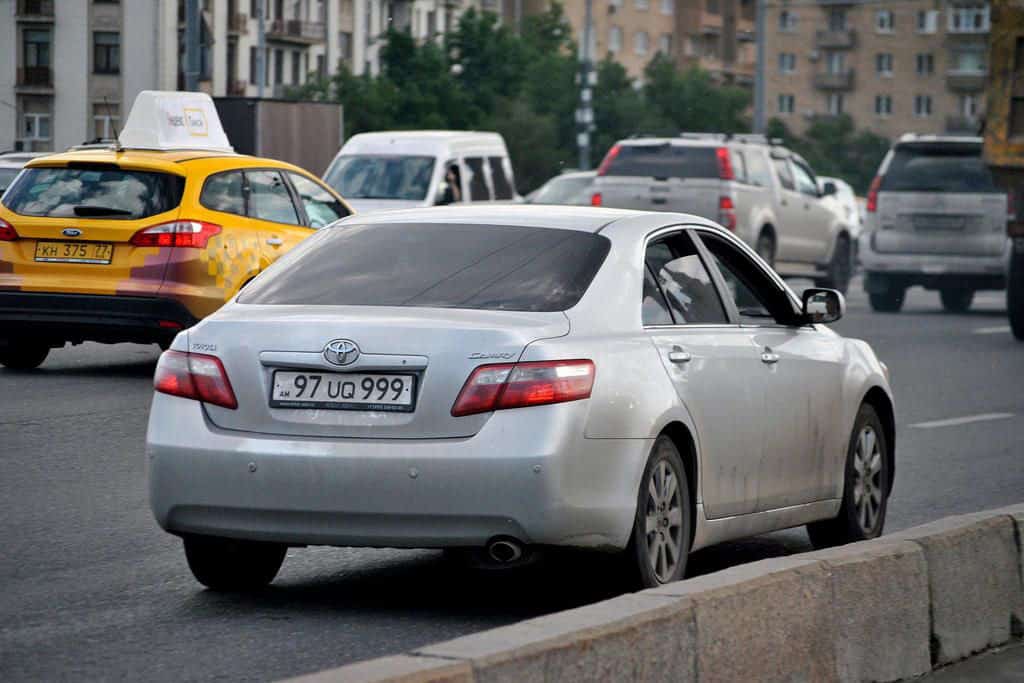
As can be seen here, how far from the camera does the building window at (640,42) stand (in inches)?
5472

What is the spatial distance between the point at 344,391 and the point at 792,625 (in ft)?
5.14

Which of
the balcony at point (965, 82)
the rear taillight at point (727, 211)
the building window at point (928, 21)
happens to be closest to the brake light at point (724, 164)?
the rear taillight at point (727, 211)

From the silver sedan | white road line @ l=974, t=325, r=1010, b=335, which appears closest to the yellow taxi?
the silver sedan

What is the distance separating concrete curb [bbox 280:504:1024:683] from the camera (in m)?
4.89

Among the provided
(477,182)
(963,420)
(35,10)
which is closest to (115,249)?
(963,420)

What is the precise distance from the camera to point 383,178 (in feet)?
90.7

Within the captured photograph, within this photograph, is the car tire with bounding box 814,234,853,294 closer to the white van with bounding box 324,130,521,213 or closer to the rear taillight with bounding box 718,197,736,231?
the rear taillight with bounding box 718,197,736,231

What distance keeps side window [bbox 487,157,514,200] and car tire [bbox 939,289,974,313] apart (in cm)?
577

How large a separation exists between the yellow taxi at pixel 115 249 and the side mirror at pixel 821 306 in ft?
22.9

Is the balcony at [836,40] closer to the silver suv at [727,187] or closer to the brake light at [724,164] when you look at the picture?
the silver suv at [727,187]

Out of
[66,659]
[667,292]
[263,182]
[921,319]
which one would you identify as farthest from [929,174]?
[66,659]

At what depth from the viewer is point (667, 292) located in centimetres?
760

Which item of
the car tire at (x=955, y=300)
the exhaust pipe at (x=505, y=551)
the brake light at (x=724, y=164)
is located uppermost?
the brake light at (x=724, y=164)

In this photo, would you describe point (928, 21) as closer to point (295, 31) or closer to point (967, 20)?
point (967, 20)
